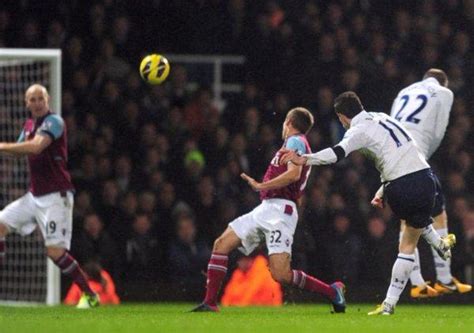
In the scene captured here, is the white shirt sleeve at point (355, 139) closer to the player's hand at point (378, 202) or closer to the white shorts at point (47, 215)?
the player's hand at point (378, 202)

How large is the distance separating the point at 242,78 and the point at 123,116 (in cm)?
271

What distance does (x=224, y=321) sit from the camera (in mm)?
10828

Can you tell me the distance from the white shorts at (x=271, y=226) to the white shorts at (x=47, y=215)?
1.93 meters

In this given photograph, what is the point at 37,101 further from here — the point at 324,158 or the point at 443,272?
the point at 443,272

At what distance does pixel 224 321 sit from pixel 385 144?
2018mm

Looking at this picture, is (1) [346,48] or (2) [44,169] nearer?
(2) [44,169]

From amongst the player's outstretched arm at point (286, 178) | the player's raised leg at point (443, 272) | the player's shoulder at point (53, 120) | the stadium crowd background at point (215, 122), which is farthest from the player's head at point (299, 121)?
the stadium crowd background at point (215, 122)

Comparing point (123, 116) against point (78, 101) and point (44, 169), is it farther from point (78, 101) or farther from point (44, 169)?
point (44, 169)

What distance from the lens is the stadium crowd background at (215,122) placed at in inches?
636

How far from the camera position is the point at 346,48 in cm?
1933

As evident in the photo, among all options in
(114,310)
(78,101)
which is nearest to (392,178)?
(114,310)

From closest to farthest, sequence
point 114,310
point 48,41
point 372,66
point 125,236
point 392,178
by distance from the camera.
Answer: point 392,178, point 114,310, point 125,236, point 48,41, point 372,66

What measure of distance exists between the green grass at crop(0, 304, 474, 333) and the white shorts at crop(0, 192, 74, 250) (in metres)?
0.67

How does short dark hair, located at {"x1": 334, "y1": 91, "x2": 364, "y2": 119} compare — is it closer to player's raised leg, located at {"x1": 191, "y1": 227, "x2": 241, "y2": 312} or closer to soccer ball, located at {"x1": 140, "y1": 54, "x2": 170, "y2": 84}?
player's raised leg, located at {"x1": 191, "y1": 227, "x2": 241, "y2": 312}
